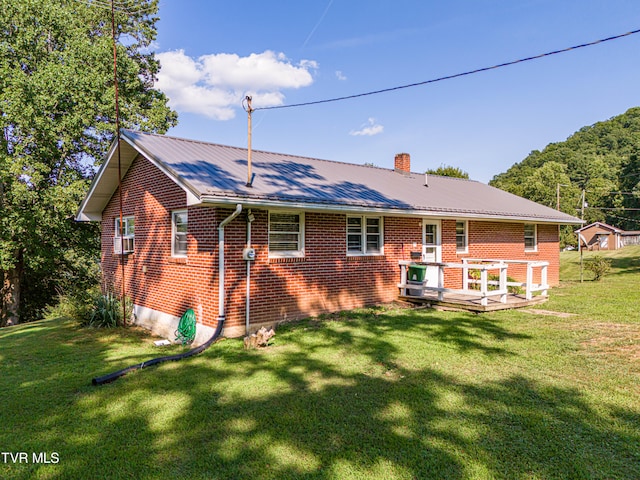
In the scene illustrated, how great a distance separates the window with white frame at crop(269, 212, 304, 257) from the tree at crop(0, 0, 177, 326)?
1175 centimetres

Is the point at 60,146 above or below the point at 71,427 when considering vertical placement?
above

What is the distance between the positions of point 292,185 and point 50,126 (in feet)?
43.9

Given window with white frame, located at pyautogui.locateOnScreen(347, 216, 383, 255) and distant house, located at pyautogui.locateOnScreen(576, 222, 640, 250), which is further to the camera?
distant house, located at pyautogui.locateOnScreen(576, 222, 640, 250)

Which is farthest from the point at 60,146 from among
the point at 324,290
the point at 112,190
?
the point at 324,290

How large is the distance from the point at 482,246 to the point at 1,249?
18558 mm

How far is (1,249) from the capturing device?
15828mm

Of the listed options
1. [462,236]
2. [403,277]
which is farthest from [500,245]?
[403,277]

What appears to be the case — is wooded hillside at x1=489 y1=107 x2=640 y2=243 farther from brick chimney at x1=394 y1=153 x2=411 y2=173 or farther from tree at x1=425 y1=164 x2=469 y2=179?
brick chimney at x1=394 y1=153 x2=411 y2=173

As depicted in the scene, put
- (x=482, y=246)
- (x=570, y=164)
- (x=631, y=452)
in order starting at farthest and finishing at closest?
(x=570, y=164), (x=482, y=246), (x=631, y=452)

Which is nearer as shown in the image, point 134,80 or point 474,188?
point 474,188

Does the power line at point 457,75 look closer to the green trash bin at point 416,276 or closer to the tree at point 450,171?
the green trash bin at point 416,276

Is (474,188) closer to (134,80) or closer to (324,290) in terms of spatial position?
(324,290)

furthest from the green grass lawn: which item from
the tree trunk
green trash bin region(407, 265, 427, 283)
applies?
the tree trunk

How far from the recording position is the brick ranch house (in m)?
8.38
